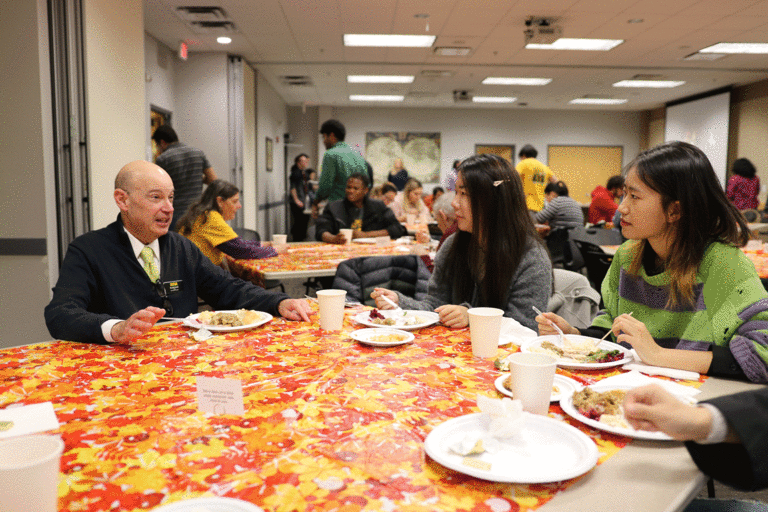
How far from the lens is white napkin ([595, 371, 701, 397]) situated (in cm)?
118

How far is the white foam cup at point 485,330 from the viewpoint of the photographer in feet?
4.73

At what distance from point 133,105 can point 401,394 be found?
13.2 ft

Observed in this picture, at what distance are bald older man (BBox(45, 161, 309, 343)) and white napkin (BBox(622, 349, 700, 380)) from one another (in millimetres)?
1054

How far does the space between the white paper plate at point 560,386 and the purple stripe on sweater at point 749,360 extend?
409 millimetres

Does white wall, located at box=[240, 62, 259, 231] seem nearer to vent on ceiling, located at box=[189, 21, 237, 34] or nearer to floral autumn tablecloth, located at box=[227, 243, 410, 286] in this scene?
vent on ceiling, located at box=[189, 21, 237, 34]

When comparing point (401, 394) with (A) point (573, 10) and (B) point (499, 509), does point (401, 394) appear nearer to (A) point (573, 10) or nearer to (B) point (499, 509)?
(B) point (499, 509)


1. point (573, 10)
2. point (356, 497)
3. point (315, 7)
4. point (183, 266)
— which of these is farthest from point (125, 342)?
point (573, 10)

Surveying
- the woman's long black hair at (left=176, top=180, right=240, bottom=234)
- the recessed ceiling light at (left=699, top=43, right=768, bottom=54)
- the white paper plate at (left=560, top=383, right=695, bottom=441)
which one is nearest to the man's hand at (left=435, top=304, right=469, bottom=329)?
the white paper plate at (left=560, top=383, right=695, bottom=441)

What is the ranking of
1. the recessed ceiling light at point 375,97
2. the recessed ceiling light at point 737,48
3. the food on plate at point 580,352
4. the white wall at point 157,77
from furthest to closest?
the recessed ceiling light at point 375,97 → the recessed ceiling light at point 737,48 → the white wall at point 157,77 → the food on plate at point 580,352

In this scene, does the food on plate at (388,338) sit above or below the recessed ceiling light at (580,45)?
below

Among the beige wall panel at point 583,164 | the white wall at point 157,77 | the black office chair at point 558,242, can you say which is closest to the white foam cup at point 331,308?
the black office chair at point 558,242

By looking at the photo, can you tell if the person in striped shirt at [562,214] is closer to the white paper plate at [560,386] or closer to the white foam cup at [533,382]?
the white paper plate at [560,386]

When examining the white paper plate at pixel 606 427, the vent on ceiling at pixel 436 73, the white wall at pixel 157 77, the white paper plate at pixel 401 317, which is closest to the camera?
the white paper plate at pixel 606 427

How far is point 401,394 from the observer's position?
119 centimetres
